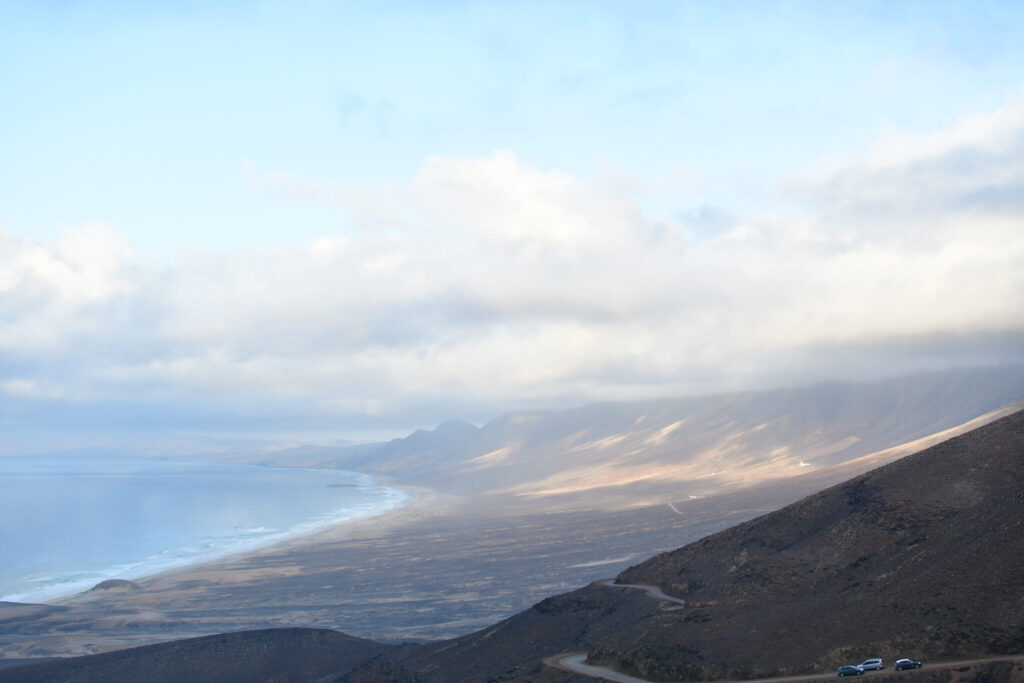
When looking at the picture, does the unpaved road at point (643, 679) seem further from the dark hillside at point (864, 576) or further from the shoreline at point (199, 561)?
the shoreline at point (199, 561)

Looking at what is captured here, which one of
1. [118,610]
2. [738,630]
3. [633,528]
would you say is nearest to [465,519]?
[633,528]

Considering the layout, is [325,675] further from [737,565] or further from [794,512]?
[794,512]

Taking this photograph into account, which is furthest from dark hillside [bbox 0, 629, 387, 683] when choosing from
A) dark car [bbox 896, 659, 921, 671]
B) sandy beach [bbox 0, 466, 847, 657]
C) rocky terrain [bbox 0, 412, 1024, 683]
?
dark car [bbox 896, 659, 921, 671]

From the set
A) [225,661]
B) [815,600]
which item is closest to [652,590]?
[815,600]

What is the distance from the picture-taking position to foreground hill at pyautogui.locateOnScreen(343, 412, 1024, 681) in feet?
116

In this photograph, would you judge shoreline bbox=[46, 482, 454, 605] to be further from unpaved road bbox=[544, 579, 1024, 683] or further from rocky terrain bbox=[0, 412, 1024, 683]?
unpaved road bbox=[544, 579, 1024, 683]

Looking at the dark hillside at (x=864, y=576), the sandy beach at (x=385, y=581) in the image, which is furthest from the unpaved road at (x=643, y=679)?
the sandy beach at (x=385, y=581)

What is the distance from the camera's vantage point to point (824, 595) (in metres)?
41.9

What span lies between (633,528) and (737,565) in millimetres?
77169

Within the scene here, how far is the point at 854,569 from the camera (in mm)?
43656

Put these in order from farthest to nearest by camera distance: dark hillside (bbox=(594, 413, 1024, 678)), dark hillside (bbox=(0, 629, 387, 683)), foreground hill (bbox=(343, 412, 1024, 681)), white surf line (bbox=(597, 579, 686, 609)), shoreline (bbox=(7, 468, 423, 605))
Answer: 1. shoreline (bbox=(7, 468, 423, 605))
2. dark hillside (bbox=(0, 629, 387, 683))
3. white surf line (bbox=(597, 579, 686, 609))
4. foreground hill (bbox=(343, 412, 1024, 681))
5. dark hillside (bbox=(594, 413, 1024, 678))

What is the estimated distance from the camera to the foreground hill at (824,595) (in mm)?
35406

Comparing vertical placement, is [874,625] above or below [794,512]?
below

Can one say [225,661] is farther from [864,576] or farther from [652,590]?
[864,576]
